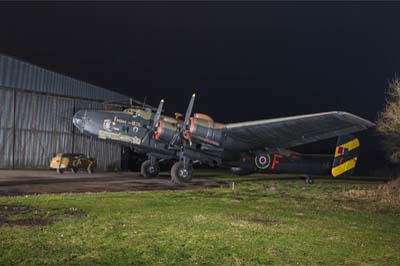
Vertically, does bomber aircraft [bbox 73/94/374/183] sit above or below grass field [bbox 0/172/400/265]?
above

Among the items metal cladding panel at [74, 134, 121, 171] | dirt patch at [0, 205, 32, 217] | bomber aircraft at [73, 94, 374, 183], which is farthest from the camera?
metal cladding panel at [74, 134, 121, 171]

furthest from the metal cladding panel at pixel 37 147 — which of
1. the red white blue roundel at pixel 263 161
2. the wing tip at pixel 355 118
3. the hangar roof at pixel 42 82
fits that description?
the wing tip at pixel 355 118

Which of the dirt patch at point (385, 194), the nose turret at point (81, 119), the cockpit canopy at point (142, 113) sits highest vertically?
the cockpit canopy at point (142, 113)

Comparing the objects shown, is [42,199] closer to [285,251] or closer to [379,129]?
[285,251]

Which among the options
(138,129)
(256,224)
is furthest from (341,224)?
(138,129)

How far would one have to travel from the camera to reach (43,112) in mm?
33750

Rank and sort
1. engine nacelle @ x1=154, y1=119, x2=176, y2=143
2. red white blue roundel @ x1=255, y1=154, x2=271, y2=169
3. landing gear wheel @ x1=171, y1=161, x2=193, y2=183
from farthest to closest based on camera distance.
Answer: red white blue roundel @ x1=255, y1=154, x2=271, y2=169 < engine nacelle @ x1=154, y1=119, x2=176, y2=143 < landing gear wheel @ x1=171, y1=161, x2=193, y2=183

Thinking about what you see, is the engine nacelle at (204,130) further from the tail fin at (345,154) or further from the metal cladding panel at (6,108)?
the metal cladding panel at (6,108)

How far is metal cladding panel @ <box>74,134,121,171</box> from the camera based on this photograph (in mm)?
35300

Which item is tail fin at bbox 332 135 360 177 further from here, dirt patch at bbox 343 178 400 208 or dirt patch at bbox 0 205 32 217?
dirt patch at bbox 0 205 32 217

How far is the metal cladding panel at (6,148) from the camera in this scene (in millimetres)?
31203

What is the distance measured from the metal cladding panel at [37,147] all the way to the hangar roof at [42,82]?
341 centimetres

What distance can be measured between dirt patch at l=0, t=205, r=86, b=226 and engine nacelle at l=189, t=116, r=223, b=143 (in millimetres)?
9257

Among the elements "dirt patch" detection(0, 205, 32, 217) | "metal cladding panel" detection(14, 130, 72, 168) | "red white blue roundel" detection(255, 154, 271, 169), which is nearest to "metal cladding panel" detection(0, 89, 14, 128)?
"metal cladding panel" detection(14, 130, 72, 168)
